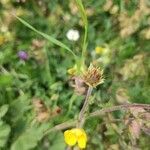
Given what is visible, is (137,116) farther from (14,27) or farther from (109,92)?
(14,27)

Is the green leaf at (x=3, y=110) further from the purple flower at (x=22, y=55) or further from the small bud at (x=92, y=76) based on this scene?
the purple flower at (x=22, y=55)

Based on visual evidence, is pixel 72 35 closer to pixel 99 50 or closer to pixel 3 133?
pixel 99 50

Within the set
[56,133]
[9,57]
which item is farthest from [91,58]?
[56,133]

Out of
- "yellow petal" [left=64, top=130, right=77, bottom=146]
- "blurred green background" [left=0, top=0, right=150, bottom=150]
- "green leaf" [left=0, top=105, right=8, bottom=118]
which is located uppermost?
"blurred green background" [left=0, top=0, right=150, bottom=150]

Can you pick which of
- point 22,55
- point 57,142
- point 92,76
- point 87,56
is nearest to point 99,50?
point 87,56

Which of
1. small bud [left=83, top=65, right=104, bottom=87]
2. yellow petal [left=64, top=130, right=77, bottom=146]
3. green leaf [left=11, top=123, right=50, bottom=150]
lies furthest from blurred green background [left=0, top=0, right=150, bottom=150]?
small bud [left=83, top=65, right=104, bottom=87]

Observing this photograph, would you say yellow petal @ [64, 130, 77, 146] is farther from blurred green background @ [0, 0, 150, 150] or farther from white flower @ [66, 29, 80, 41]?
white flower @ [66, 29, 80, 41]

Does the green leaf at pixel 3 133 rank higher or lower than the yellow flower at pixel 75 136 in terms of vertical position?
higher

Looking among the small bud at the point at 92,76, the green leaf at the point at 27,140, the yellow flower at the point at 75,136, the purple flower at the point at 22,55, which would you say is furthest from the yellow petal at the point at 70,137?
the purple flower at the point at 22,55
